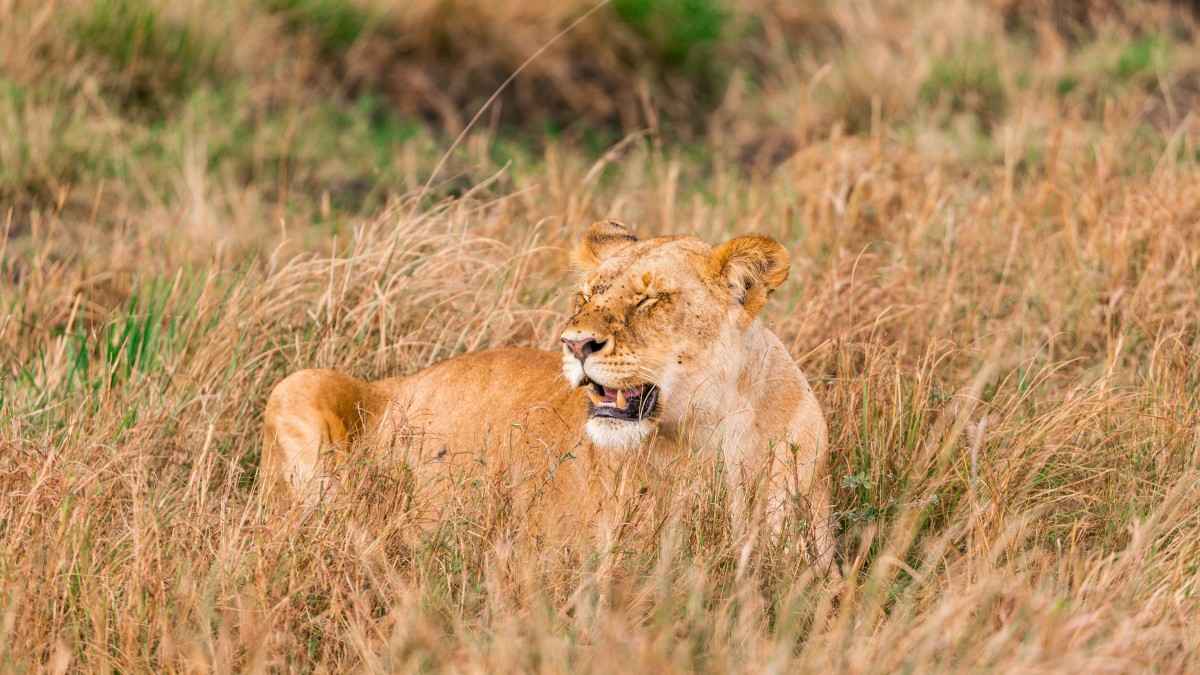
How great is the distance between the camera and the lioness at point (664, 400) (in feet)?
13.3

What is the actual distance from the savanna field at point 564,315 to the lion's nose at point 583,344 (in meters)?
0.38

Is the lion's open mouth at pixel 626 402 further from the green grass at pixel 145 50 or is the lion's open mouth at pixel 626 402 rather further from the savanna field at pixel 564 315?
the green grass at pixel 145 50

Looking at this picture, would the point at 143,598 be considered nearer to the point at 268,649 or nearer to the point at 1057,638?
the point at 268,649

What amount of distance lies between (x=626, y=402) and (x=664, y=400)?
9 cm

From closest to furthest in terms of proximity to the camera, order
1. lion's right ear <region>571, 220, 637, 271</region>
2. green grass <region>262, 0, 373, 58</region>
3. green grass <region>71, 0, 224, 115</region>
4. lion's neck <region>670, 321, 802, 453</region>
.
Answer: lion's neck <region>670, 321, 802, 453</region>
lion's right ear <region>571, 220, 637, 271</region>
green grass <region>71, 0, 224, 115</region>
green grass <region>262, 0, 373, 58</region>

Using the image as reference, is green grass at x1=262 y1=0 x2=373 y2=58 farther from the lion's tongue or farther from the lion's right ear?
the lion's tongue

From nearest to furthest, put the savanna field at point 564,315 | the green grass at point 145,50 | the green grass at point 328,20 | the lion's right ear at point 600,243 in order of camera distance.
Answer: the savanna field at point 564,315 → the lion's right ear at point 600,243 → the green grass at point 145,50 → the green grass at point 328,20

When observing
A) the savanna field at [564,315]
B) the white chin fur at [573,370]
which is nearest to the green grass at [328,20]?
the savanna field at [564,315]

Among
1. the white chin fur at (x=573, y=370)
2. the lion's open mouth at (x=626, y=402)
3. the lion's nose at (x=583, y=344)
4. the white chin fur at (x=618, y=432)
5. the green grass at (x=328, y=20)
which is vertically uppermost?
the lion's nose at (x=583, y=344)

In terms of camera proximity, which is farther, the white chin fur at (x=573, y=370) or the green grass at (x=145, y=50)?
the green grass at (x=145, y=50)

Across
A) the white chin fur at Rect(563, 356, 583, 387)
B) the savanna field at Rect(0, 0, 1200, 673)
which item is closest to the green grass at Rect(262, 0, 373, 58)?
the savanna field at Rect(0, 0, 1200, 673)

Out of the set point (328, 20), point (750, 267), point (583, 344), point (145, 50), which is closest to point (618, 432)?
point (583, 344)

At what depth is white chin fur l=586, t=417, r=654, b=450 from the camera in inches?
160

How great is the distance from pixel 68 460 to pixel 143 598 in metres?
0.62
